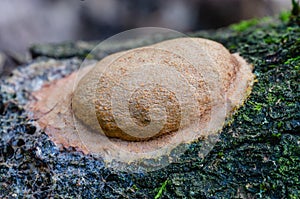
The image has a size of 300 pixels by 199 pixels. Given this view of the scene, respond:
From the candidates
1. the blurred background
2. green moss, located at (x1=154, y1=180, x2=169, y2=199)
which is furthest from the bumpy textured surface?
the blurred background

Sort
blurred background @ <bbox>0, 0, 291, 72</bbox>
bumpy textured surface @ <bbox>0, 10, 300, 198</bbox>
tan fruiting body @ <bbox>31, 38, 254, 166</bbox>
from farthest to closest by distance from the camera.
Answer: blurred background @ <bbox>0, 0, 291, 72</bbox>
tan fruiting body @ <bbox>31, 38, 254, 166</bbox>
bumpy textured surface @ <bbox>0, 10, 300, 198</bbox>

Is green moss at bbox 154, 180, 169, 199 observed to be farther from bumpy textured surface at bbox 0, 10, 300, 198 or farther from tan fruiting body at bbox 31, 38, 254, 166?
tan fruiting body at bbox 31, 38, 254, 166

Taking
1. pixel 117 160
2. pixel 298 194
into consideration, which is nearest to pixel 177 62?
pixel 117 160

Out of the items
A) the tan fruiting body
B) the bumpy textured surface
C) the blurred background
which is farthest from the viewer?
the blurred background

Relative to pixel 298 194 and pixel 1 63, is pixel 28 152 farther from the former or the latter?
pixel 1 63

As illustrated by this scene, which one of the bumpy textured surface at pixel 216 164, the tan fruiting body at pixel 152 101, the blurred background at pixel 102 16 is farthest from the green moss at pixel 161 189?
the blurred background at pixel 102 16

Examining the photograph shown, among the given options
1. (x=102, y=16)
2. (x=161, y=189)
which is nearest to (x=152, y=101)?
(x=161, y=189)

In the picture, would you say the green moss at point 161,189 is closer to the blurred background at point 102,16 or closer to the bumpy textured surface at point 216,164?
the bumpy textured surface at point 216,164
